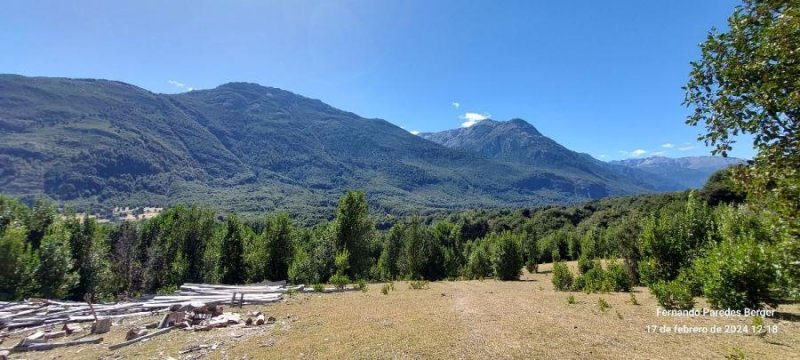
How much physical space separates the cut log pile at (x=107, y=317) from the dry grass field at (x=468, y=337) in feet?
2.32

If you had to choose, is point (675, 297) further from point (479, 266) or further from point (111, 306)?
point (479, 266)

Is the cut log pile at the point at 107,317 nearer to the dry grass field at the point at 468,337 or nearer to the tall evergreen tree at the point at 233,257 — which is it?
the dry grass field at the point at 468,337

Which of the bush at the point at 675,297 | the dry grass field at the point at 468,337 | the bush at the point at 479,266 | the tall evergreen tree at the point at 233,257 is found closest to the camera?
the dry grass field at the point at 468,337

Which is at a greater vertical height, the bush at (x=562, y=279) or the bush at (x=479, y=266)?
the bush at (x=562, y=279)

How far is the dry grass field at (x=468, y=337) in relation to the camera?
10414 mm

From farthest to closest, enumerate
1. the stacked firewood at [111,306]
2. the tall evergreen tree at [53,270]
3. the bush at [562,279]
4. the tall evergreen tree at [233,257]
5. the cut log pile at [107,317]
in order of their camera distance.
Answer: the tall evergreen tree at [233,257]
the bush at [562,279]
the tall evergreen tree at [53,270]
the stacked firewood at [111,306]
the cut log pile at [107,317]

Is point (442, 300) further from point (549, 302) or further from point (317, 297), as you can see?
point (317, 297)

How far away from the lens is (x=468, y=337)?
12.1m

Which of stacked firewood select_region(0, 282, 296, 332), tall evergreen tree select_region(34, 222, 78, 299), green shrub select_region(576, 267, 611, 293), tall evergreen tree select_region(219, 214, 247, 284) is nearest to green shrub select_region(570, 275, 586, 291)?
green shrub select_region(576, 267, 611, 293)

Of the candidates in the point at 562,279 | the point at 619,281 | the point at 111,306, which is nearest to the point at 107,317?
the point at 111,306

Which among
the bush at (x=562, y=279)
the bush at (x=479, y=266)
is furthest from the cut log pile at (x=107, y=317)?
the bush at (x=479, y=266)

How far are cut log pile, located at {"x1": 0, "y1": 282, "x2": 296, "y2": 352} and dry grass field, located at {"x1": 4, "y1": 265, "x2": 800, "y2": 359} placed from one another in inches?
27.8

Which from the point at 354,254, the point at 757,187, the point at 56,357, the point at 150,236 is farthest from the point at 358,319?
the point at 150,236

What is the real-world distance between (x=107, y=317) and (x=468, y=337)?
1683 centimetres
